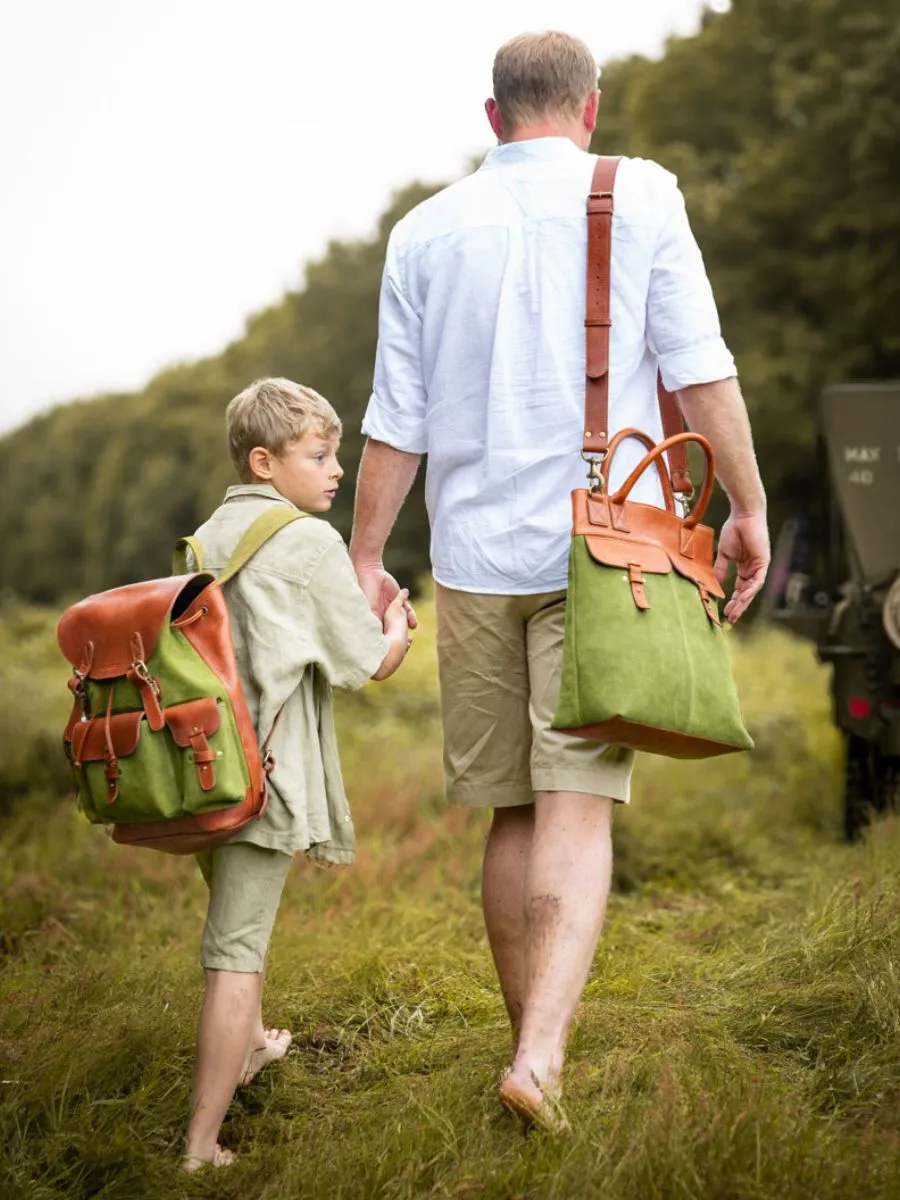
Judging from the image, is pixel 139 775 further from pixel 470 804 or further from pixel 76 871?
pixel 76 871

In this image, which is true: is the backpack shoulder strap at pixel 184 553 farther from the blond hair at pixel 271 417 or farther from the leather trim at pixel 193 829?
the leather trim at pixel 193 829

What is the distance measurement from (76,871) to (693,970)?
3.36 m

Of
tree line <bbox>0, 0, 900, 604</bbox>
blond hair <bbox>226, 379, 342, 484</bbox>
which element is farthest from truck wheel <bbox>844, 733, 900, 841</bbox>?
tree line <bbox>0, 0, 900, 604</bbox>

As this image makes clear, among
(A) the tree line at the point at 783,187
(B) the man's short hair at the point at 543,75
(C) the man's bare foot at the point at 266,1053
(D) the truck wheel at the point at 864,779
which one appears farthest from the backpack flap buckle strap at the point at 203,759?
(A) the tree line at the point at 783,187

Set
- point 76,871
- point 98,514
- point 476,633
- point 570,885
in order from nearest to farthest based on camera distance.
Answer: point 570,885
point 476,633
point 76,871
point 98,514

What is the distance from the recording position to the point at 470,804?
3820mm

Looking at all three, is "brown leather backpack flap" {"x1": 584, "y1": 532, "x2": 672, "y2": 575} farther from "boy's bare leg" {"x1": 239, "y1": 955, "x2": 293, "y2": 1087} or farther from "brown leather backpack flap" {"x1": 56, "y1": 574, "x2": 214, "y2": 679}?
"boy's bare leg" {"x1": 239, "y1": 955, "x2": 293, "y2": 1087}

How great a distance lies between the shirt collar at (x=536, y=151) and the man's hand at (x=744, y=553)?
2.84ft

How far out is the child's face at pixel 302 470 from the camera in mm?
3934

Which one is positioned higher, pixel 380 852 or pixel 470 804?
pixel 470 804

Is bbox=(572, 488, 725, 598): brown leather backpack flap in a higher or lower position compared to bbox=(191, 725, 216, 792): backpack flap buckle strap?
higher

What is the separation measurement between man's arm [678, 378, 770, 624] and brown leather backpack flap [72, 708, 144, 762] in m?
1.32

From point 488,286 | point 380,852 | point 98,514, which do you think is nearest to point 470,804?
point 488,286

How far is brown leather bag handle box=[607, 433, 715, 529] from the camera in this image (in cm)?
348
